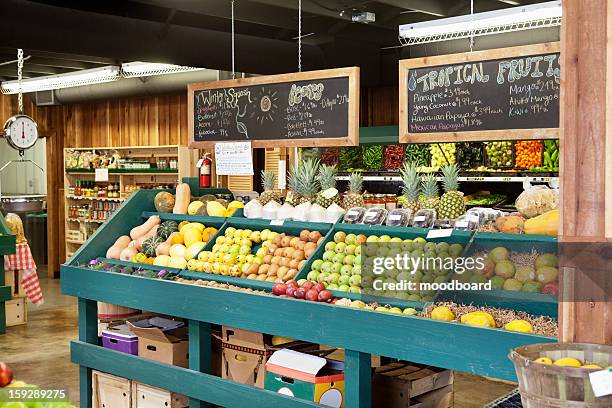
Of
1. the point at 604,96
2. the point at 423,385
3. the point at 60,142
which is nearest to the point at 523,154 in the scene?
the point at 423,385

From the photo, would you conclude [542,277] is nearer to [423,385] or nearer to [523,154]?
[423,385]

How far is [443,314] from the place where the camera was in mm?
3551

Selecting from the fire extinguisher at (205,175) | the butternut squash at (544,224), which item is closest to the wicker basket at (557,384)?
the butternut squash at (544,224)

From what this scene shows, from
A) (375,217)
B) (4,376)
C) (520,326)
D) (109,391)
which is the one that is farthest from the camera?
(109,391)

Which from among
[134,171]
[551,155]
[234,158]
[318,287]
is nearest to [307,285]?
[318,287]

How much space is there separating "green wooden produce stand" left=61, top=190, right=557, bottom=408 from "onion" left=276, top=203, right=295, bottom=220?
7 cm

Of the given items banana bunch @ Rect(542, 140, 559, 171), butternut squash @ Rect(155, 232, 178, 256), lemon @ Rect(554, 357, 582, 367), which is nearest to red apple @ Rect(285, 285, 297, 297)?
butternut squash @ Rect(155, 232, 178, 256)

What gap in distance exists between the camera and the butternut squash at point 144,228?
553 centimetres

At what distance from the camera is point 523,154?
24.2ft

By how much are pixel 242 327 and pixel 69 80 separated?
7.12m

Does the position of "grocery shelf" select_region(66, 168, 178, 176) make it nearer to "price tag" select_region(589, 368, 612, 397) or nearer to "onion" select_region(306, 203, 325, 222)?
"onion" select_region(306, 203, 325, 222)

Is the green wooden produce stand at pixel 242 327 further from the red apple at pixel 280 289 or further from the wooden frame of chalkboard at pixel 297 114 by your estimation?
the wooden frame of chalkboard at pixel 297 114

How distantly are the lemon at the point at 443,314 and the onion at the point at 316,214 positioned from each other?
4.14 feet

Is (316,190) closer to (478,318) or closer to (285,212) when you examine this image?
(285,212)
